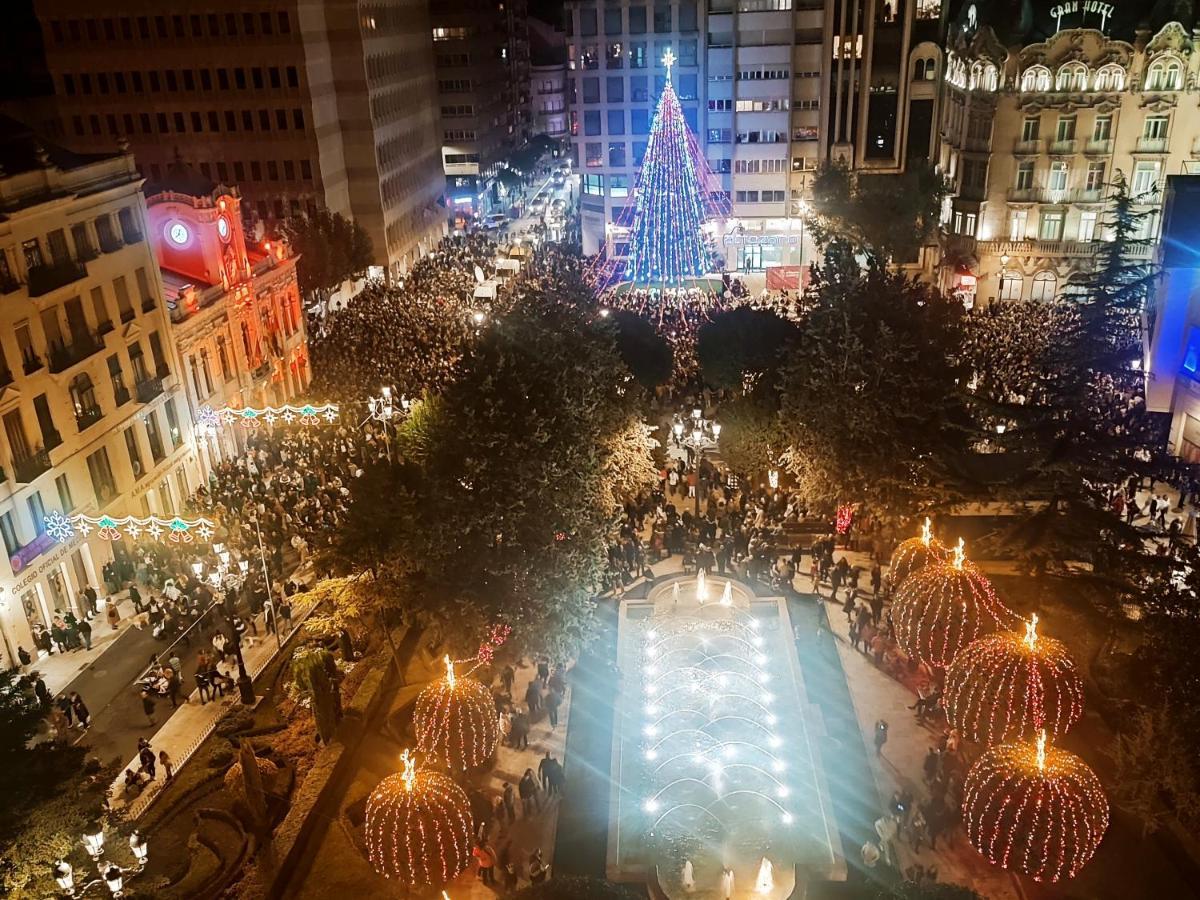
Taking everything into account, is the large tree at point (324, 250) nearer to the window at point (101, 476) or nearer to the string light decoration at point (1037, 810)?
the window at point (101, 476)

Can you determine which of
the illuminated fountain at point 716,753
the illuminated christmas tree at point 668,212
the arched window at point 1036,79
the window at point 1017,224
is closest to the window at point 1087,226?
the window at point 1017,224

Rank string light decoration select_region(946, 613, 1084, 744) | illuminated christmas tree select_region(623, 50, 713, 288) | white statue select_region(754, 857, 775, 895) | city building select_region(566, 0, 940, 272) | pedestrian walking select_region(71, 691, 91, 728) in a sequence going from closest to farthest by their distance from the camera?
white statue select_region(754, 857, 775, 895) < string light decoration select_region(946, 613, 1084, 744) < pedestrian walking select_region(71, 691, 91, 728) < illuminated christmas tree select_region(623, 50, 713, 288) < city building select_region(566, 0, 940, 272)

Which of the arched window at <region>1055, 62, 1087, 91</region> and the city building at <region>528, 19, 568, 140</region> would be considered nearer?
the arched window at <region>1055, 62, 1087, 91</region>

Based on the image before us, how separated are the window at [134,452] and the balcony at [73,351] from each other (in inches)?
129

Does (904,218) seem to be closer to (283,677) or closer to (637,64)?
(637,64)

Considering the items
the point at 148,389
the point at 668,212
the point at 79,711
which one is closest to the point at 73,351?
the point at 148,389

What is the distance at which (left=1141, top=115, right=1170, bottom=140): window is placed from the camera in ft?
160

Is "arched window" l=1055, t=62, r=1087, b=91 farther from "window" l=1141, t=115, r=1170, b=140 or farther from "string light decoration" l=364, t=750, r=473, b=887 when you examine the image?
"string light decoration" l=364, t=750, r=473, b=887

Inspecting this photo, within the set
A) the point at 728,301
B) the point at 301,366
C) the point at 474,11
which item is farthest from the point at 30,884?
the point at 474,11

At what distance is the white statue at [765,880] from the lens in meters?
18.7

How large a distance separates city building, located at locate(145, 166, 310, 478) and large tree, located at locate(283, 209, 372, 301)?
328 inches

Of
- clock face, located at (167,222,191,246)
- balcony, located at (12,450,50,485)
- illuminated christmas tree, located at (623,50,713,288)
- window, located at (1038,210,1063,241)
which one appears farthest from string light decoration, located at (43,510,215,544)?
window, located at (1038,210,1063,241)

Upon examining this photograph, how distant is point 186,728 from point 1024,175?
49.4m

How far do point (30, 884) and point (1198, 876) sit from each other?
21414mm
